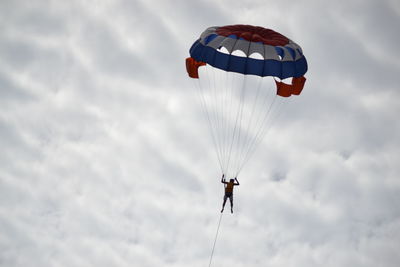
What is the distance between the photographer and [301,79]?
3033 cm

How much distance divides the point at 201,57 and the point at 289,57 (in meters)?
5.23

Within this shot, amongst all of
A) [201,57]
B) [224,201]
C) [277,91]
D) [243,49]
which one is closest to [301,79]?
[277,91]

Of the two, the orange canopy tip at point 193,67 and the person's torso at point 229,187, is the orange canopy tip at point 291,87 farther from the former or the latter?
the person's torso at point 229,187

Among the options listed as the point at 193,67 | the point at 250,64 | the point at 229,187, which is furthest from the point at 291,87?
the point at 229,187

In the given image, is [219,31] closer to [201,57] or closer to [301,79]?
[201,57]

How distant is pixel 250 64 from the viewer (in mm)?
28578

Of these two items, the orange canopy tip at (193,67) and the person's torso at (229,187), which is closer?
the person's torso at (229,187)

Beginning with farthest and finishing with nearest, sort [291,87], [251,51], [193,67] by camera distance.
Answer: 1. [193,67]
2. [291,87]
3. [251,51]

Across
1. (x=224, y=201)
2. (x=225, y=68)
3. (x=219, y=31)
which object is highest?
(x=219, y=31)

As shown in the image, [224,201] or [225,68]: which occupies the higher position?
[225,68]

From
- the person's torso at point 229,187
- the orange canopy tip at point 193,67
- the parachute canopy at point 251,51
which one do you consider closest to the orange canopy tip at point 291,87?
the parachute canopy at point 251,51

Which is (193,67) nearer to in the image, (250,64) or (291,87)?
(250,64)

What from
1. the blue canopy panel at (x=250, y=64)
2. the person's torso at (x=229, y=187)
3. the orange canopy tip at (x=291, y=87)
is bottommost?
the person's torso at (x=229, y=187)

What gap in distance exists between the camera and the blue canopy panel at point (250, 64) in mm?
28281
